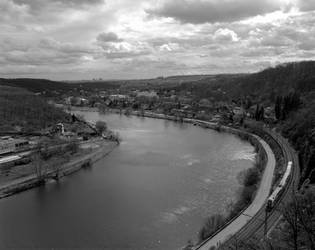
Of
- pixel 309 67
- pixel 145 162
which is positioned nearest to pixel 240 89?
pixel 309 67

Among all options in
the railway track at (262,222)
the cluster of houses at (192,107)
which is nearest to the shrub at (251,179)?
the railway track at (262,222)

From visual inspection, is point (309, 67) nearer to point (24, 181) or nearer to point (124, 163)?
point (124, 163)

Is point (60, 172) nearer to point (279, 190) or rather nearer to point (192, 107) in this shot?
point (279, 190)

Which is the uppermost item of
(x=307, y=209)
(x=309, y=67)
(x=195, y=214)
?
(x=309, y=67)

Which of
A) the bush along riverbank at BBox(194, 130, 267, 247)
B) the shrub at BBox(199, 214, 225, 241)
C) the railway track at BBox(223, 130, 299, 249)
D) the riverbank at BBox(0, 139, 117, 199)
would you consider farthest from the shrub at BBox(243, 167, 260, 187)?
the riverbank at BBox(0, 139, 117, 199)

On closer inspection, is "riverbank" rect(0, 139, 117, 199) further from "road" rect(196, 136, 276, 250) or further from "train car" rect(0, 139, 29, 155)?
"road" rect(196, 136, 276, 250)
